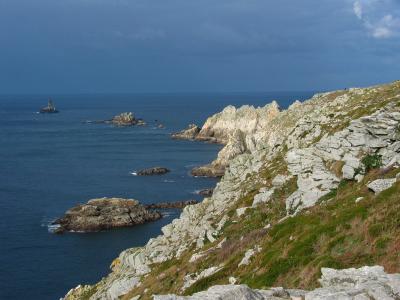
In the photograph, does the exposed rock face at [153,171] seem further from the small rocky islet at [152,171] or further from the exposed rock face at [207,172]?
the exposed rock face at [207,172]

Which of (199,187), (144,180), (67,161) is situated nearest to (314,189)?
(199,187)

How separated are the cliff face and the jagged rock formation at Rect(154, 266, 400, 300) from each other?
0.31 m

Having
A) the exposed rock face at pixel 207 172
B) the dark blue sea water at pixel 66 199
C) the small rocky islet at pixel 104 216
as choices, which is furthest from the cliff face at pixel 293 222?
the exposed rock face at pixel 207 172

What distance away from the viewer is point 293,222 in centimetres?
2911

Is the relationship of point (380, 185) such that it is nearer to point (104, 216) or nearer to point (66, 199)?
point (104, 216)

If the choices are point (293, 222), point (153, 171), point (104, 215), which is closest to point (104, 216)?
point (104, 215)

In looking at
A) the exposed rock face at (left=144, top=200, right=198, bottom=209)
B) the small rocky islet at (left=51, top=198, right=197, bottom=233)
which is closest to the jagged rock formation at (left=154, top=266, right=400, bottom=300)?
the small rocky islet at (left=51, top=198, right=197, bottom=233)

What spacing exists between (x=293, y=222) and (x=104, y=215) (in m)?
82.0

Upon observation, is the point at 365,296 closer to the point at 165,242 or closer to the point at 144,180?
the point at 165,242

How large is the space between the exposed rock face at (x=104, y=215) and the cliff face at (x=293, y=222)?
158 ft

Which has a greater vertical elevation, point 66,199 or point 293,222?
point 293,222

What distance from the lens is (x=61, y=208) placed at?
116125mm

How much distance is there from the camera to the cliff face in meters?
22.9

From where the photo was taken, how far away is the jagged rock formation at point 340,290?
14.9 metres
